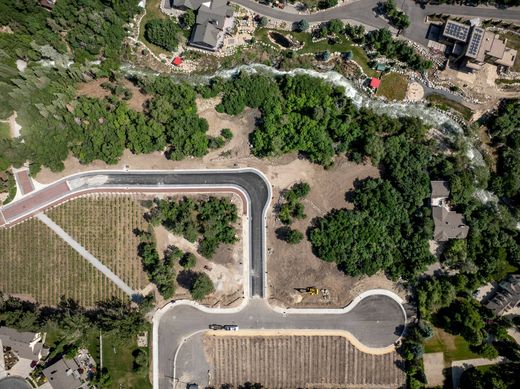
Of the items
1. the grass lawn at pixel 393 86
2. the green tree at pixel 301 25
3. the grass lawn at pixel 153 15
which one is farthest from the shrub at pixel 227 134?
the grass lawn at pixel 393 86

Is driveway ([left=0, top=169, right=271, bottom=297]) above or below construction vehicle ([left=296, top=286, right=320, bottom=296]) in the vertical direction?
above

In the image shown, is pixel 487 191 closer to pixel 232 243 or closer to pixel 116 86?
pixel 232 243

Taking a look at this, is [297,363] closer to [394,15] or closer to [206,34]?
[206,34]

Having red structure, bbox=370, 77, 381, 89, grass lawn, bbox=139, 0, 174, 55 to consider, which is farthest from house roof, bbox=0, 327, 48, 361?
red structure, bbox=370, 77, 381, 89

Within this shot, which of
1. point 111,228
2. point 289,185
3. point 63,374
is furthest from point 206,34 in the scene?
point 63,374

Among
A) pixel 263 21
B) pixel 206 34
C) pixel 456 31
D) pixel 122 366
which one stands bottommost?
pixel 122 366

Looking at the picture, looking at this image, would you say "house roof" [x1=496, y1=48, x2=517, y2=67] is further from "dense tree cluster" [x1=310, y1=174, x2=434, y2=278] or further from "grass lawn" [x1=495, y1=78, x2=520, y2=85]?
"dense tree cluster" [x1=310, y1=174, x2=434, y2=278]

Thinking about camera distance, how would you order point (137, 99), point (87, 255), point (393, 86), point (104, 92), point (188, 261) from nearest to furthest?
point (188, 261), point (393, 86), point (87, 255), point (137, 99), point (104, 92)

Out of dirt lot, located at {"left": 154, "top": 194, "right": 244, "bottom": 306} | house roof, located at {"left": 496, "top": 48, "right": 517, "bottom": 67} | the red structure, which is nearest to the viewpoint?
house roof, located at {"left": 496, "top": 48, "right": 517, "bottom": 67}
